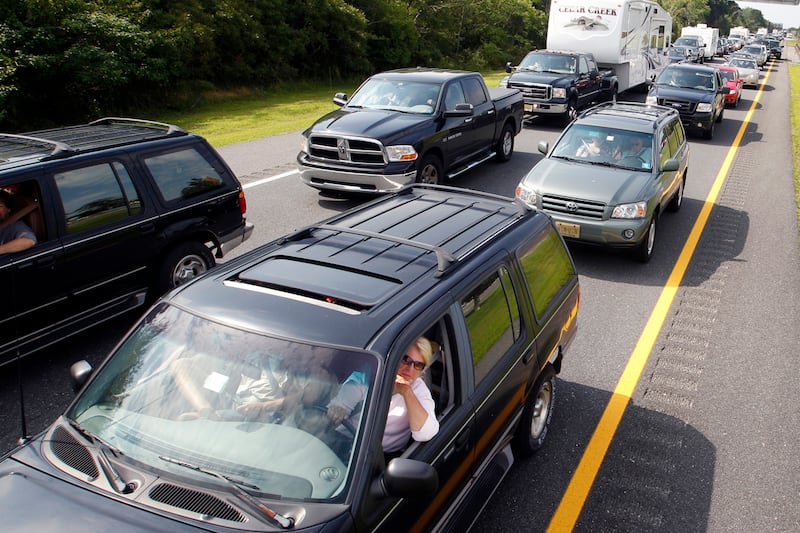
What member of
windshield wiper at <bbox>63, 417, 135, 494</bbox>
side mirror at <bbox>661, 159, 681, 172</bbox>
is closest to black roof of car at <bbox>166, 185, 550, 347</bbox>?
windshield wiper at <bbox>63, 417, 135, 494</bbox>

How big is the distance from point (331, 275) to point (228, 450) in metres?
1.09

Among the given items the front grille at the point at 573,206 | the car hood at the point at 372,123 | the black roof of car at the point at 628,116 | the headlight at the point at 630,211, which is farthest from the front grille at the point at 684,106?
the front grille at the point at 573,206

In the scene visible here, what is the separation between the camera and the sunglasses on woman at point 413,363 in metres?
3.38

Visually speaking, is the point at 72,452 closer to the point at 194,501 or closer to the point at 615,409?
the point at 194,501

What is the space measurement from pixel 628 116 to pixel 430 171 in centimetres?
326

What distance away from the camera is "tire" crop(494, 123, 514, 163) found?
14430 millimetres

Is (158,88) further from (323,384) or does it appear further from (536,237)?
(323,384)

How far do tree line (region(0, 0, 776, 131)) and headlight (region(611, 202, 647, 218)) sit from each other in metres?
13.0

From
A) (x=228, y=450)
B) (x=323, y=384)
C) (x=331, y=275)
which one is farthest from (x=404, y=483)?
(x=331, y=275)

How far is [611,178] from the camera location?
30.6 ft

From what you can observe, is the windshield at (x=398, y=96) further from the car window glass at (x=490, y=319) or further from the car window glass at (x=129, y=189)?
the car window glass at (x=490, y=319)

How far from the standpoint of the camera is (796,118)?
2425 centimetres

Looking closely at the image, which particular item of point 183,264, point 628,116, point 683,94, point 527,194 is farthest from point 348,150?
point 683,94

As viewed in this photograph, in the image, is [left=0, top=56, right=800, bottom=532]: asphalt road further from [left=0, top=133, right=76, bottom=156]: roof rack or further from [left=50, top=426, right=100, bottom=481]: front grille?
[left=0, top=133, right=76, bottom=156]: roof rack
